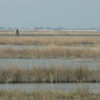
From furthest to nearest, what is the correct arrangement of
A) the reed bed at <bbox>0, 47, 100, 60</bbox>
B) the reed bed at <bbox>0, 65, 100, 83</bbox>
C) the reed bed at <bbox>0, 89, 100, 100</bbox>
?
1. the reed bed at <bbox>0, 47, 100, 60</bbox>
2. the reed bed at <bbox>0, 65, 100, 83</bbox>
3. the reed bed at <bbox>0, 89, 100, 100</bbox>

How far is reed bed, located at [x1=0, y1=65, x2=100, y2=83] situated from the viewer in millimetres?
10656

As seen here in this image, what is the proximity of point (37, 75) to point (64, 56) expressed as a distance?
881cm

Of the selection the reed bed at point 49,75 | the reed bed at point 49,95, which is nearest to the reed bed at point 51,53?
the reed bed at point 49,75

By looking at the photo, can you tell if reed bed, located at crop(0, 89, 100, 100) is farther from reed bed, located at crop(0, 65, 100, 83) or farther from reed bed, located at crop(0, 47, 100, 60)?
reed bed, located at crop(0, 47, 100, 60)

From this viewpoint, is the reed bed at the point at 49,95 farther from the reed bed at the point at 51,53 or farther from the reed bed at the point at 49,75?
the reed bed at the point at 51,53

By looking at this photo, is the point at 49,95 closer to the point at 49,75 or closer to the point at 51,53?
the point at 49,75

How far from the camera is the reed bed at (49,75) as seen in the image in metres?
10.7

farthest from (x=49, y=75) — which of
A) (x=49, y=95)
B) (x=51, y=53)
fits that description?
(x=51, y=53)

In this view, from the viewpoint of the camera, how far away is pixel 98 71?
37.6 feet

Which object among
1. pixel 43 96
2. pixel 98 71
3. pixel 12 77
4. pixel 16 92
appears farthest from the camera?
pixel 98 71

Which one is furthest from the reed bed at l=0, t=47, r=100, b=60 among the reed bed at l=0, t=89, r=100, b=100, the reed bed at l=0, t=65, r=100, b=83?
the reed bed at l=0, t=89, r=100, b=100

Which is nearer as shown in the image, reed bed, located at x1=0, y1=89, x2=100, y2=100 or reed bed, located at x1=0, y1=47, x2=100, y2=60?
reed bed, located at x1=0, y1=89, x2=100, y2=100

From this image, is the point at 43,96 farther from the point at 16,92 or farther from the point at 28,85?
the point at 28,85

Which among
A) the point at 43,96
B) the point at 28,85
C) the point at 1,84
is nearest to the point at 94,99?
the point at 43,96
